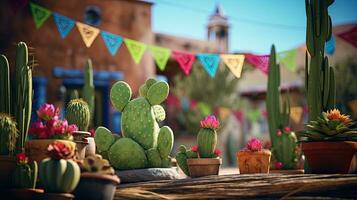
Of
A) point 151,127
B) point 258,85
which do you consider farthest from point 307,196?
point 258,85

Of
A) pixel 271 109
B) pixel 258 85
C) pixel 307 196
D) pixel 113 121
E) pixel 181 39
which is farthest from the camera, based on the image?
pixel 258 85

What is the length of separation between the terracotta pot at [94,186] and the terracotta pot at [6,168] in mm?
842

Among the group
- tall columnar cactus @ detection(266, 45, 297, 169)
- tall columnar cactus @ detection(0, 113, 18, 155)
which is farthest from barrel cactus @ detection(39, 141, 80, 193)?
tall columnar cactus @ detection(266, 45, 297, 169)

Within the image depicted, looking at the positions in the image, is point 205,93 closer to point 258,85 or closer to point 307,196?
point 258,85

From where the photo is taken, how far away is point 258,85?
2777 centimetres

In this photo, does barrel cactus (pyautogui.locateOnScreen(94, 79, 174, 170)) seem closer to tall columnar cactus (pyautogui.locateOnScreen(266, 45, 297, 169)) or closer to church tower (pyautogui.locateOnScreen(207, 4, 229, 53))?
tall columnar cactus (pyautogui.locateOnScreen(266, 45, 297, 169))

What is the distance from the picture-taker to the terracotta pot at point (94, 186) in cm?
427

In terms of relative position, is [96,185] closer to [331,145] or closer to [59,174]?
[59,174]

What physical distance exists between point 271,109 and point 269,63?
86cm

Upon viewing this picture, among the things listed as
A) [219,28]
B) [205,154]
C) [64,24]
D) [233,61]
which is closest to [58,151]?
[205,154]

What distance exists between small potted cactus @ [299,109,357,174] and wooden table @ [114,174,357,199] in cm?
56

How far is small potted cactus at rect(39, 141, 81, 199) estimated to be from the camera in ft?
13.7

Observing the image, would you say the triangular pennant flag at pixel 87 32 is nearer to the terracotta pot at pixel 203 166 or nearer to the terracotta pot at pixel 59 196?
the terracotta pot at pixel 203 166

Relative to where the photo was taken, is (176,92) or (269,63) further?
(176,92)
